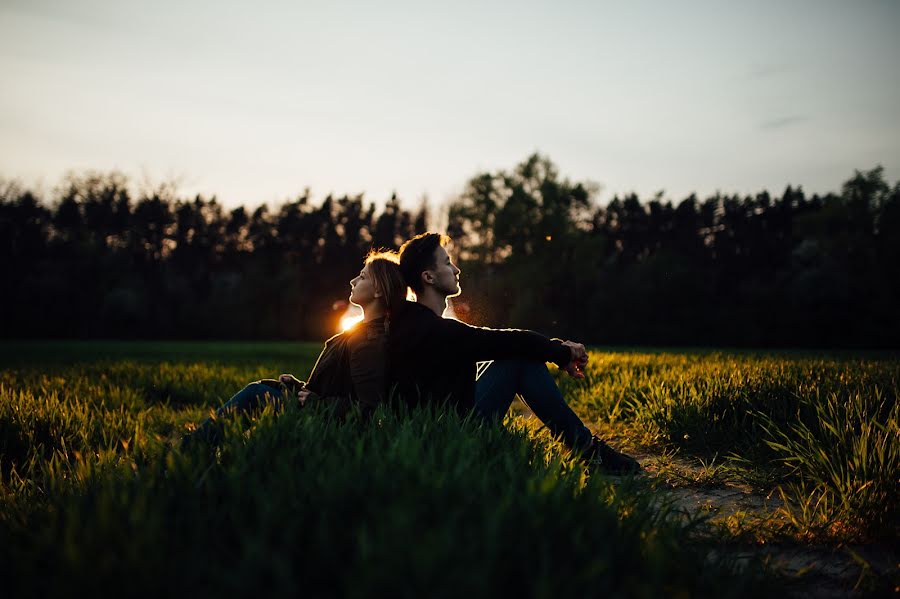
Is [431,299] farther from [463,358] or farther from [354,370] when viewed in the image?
[354,370]

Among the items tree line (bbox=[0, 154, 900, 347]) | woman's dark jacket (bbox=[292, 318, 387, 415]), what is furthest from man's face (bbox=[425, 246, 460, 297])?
tree line (bbox=[0, 154, 900, 347])

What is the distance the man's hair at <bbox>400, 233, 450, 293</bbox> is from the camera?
3.81m

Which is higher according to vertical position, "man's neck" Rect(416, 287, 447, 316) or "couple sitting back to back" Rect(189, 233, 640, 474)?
"man's neck" Rect(416, 287, 447, 316)

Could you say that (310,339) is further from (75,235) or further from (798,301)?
(798,301)

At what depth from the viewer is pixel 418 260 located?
3.81 meters

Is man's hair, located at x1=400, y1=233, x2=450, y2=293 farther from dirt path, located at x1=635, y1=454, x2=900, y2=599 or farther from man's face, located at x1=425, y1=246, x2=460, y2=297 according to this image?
dirt path, located at x1=635, y1=454, x2=900, y2=599

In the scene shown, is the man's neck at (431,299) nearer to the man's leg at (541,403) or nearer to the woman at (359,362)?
the woman at (359,362)

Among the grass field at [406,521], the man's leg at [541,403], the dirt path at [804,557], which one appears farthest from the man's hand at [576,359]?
the dirt path at [804,557]

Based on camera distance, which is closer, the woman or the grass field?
the grass field

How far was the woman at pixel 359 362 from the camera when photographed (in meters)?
3.54

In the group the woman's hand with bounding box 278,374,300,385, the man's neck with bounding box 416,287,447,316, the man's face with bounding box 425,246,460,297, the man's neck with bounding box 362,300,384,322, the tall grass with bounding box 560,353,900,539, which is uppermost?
the man's face with bounding box 425,246,460,297

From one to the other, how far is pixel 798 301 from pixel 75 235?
6009cm

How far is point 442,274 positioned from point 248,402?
1649 millimetres

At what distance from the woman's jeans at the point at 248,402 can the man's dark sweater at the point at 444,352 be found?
0.82 m
